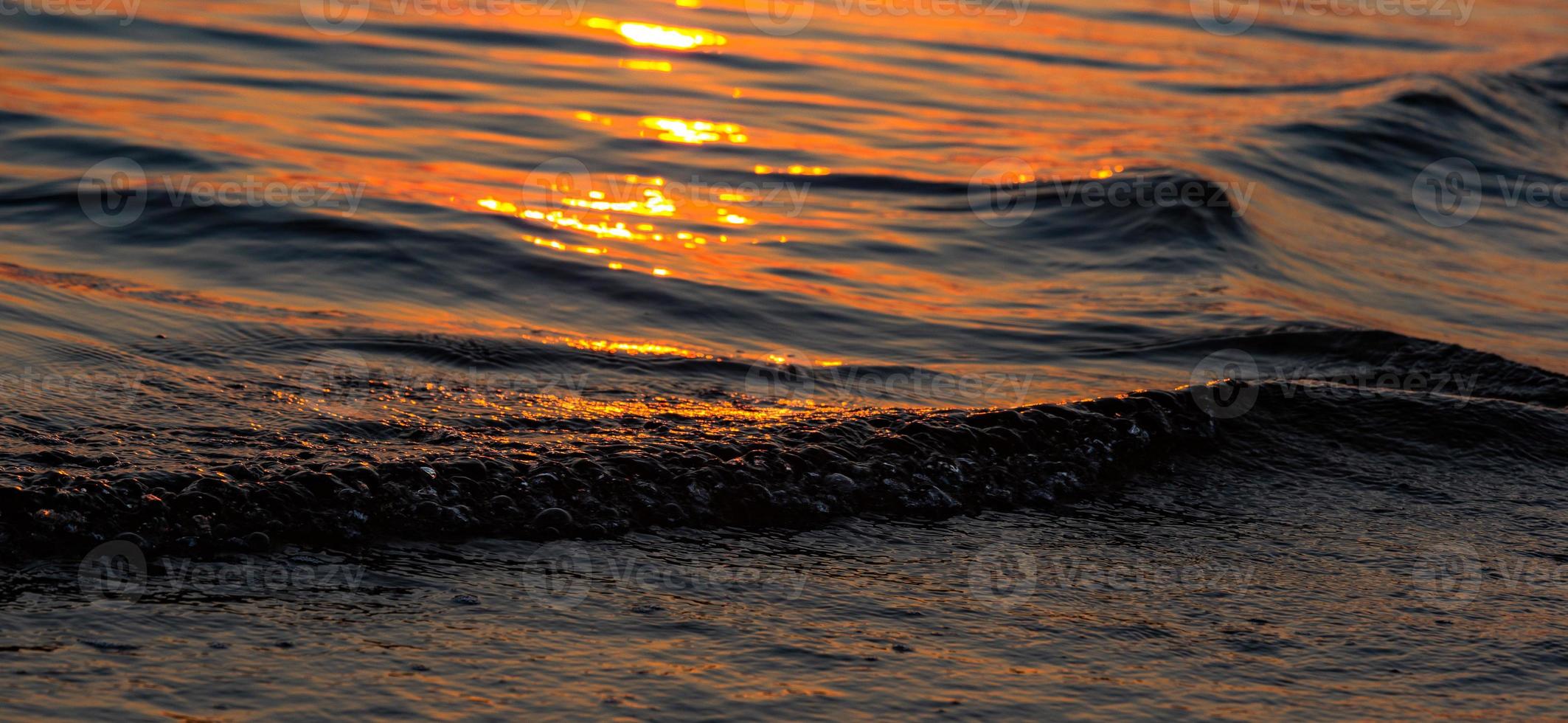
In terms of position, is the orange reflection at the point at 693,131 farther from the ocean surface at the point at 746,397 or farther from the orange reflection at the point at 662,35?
the orange reflection at the point at 662,35

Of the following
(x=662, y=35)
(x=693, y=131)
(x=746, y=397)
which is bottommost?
(x=746, y=397)

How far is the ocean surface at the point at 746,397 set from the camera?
3.50 metres

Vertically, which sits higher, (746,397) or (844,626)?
(746,397)

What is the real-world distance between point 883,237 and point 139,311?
4.23m

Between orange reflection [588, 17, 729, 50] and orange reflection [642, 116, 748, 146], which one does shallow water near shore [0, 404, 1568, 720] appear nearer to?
orange reflection [642, 116, 748, 146]

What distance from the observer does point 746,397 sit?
5715 millimetres

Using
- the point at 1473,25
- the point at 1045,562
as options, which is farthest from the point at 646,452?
the point at 1473,25

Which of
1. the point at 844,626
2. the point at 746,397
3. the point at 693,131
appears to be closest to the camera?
the point at 844,626

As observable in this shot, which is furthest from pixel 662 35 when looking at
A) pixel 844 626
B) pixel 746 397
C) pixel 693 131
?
pixel 844 626

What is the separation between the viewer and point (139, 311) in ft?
20.7

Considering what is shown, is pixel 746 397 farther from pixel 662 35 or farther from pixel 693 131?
pixel 662 35

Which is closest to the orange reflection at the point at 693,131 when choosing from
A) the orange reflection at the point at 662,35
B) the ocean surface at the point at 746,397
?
the ocean surface at the point at 746,397

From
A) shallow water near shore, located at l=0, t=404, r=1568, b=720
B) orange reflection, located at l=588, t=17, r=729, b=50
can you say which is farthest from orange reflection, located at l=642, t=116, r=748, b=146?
shallow water near shore, located at l=0, t=404, r=1568, b=720

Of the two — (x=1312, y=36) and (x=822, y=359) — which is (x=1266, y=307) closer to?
(x=822, y=359)
